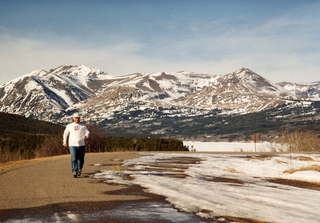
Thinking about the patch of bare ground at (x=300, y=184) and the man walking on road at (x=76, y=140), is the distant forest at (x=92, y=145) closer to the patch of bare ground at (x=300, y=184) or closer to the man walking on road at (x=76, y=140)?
the man walking on road at (x=76, y=140)

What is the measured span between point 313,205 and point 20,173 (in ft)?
33.8

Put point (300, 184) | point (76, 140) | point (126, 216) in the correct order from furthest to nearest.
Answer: point (76, 140) < point (300, 184) < point (126, 216)

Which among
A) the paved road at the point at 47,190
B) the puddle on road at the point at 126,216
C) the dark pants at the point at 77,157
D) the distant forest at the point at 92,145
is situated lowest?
the puddle on road at the point at 126,216

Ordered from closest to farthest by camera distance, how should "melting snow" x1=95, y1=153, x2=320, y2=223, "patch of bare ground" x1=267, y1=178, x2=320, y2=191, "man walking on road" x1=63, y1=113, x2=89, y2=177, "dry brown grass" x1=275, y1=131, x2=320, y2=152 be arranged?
"melting snow" x1=95, y1=153, x2=320, y2=223, "patch of bare ground" x1=267, y1=178, x2=320, y2=191, "man walking on road" x1=63, y1=113, x2=89, y2=177, "dry brown grass" x1=275, y1=131, x2=320, y2=152

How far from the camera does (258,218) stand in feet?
27.8

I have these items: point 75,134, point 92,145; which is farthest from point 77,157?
point 92,145

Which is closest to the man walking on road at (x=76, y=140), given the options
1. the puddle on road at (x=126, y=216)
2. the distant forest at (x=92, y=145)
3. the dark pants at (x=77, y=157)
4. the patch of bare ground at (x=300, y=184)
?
the dark pants at (x=77, y=157)

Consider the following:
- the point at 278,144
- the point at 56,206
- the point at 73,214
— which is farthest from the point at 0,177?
the point at 278,144

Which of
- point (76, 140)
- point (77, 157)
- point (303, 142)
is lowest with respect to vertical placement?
point (77, 157)

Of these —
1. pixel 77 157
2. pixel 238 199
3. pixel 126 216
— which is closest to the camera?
pixel 126 216

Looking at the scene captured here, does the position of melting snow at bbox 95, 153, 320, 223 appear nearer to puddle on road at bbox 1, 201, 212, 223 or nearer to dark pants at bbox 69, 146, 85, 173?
puddle on road at bbox 1, 201, 212, 223

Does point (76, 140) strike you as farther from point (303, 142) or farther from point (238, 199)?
point (303, 142)

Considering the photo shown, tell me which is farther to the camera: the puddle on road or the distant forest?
the distant forest

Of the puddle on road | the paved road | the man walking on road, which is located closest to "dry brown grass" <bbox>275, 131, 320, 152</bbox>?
the man walking on road
